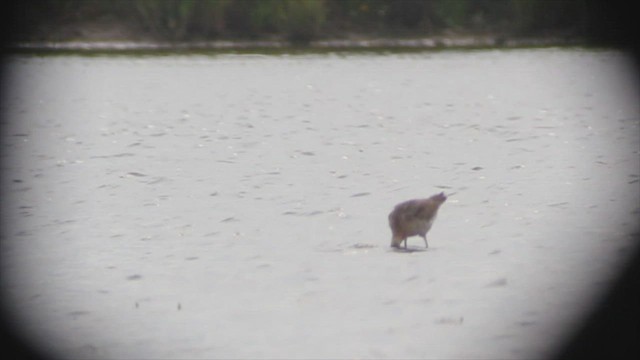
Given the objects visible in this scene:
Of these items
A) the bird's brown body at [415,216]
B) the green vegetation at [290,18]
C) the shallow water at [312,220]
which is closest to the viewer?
the shallow water at [312,220]

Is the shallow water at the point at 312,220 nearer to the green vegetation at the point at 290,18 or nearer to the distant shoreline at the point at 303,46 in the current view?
the distant shoreline at the point at 303,46

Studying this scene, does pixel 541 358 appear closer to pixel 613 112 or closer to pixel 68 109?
pixel 613 112

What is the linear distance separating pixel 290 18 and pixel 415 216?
944 inches

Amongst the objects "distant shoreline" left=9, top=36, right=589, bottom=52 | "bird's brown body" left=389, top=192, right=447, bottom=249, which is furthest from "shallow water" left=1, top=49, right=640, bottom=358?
"distant shoreline" left=9, top=36, right=589, bottom=52

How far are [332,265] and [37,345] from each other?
2552 mm

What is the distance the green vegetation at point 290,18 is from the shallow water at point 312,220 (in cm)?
782

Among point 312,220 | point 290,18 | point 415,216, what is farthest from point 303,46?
point 415,216

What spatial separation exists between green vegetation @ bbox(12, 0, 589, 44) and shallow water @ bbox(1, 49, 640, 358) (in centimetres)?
782

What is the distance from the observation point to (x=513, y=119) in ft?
65.9

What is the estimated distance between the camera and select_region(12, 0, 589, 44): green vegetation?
1256 inches

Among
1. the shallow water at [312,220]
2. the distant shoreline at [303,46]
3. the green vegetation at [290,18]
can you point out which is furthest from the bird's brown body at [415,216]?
the green vegetation at [290,18]

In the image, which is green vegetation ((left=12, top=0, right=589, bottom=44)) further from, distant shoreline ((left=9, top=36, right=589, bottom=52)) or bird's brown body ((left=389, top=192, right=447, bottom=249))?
bird's brown body ((left=389, top=192, right=447, bottom=249))

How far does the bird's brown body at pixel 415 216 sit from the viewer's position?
934 centimetres

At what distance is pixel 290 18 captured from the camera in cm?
3291
